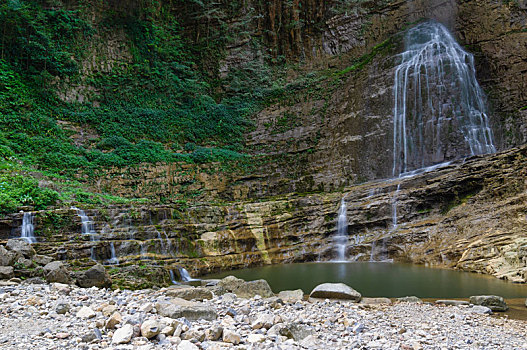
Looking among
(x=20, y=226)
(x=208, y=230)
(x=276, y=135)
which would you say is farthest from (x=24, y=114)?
Answer: (x=276, y=135)

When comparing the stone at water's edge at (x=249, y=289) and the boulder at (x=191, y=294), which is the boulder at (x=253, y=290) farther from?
the boulder at (x=191, y=294)

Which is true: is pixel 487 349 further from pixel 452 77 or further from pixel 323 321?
pixel 452 77

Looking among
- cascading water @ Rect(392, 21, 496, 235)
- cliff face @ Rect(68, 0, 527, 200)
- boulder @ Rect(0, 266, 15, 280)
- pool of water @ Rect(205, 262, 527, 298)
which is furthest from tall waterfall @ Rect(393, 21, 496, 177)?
boulder @ Rect(0, 266, 15, 280)

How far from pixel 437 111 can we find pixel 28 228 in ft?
65.5

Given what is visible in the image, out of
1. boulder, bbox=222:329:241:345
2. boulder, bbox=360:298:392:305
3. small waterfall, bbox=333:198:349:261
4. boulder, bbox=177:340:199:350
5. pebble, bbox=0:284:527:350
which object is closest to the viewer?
boulder, bbox=177:340:199:350

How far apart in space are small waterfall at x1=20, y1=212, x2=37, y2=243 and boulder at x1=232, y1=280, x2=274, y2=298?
7.68 metres

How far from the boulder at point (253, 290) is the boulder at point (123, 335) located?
3.45m

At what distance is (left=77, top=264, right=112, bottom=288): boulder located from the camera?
20.8 feet

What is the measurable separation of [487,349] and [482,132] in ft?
61.4

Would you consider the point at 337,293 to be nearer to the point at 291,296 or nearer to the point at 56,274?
the point at 291,296

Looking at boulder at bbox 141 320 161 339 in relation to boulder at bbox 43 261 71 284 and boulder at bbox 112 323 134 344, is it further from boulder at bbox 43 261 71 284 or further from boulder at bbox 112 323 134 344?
boulder at bbox 43 261 71 284

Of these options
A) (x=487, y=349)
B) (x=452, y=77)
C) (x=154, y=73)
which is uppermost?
(x=154, y=73)

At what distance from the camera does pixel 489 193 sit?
536 inches

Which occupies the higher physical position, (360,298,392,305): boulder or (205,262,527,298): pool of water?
(360,298,392,305): boulder
